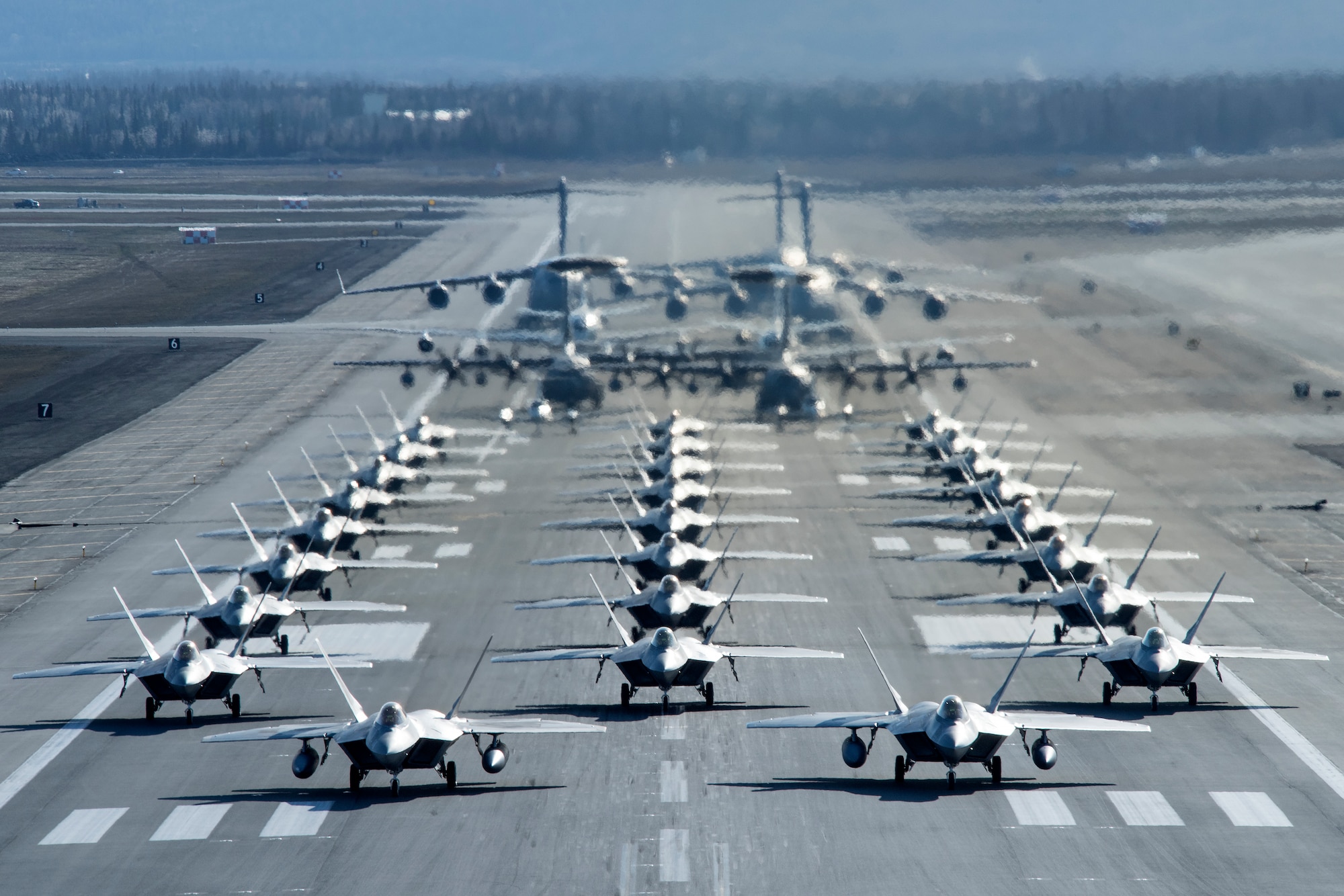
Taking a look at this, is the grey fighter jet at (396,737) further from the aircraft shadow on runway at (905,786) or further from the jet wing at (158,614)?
the jet wing at (158,614)

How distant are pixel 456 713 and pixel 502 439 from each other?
4561 cm

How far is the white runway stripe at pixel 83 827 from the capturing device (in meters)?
38.0

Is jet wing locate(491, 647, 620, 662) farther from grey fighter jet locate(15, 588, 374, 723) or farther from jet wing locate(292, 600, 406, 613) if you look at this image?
jet wing locate(292, 600, 406, 613)

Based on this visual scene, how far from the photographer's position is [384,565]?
57.9 meters

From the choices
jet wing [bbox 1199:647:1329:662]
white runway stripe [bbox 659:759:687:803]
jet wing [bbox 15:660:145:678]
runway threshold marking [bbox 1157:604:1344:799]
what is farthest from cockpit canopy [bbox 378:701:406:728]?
runway threshold marking [bbox 1157:604:1344:799]

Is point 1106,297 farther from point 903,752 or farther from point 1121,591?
point 903,752

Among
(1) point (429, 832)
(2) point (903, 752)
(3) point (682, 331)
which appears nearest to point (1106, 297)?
(3) point (682, 331)

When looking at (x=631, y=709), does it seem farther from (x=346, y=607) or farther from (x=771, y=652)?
(x=346, y=607)

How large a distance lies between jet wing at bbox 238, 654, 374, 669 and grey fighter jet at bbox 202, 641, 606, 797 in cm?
356

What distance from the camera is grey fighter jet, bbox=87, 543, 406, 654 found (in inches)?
2002

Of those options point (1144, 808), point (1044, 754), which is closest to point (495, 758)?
point (1044, 754)

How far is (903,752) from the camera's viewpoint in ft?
144

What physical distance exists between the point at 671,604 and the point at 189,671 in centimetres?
1625

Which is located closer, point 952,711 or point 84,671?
point 952,711
